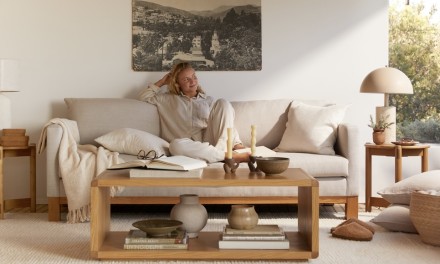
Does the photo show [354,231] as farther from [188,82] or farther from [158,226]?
[188,82]

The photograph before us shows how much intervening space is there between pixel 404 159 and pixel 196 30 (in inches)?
81.5

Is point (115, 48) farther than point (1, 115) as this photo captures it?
Yes

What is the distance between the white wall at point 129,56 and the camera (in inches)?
219

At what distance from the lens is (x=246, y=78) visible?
5.62 metres

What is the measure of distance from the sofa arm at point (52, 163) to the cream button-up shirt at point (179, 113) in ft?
3.17

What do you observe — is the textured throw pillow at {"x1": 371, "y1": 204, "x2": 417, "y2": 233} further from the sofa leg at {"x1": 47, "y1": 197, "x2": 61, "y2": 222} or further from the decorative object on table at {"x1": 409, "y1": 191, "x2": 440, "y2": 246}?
the sofa leg at {"x1": 47, "y1": 197, "x2": 61, "y2": 222}

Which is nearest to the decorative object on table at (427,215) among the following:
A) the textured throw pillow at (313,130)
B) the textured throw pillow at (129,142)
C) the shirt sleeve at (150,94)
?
the textured throw pillow at (313,130)

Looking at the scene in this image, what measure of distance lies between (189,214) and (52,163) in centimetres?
149

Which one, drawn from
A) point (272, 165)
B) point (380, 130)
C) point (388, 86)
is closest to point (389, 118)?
point (380, 130)

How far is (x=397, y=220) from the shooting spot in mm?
4039

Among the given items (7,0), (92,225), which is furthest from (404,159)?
(7,0)

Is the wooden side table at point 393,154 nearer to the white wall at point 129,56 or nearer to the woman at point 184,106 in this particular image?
the white wall at point 129,56

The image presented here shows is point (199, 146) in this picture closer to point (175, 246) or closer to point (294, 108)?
point (294, 108)

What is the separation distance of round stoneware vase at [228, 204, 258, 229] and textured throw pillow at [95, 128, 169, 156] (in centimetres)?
141
